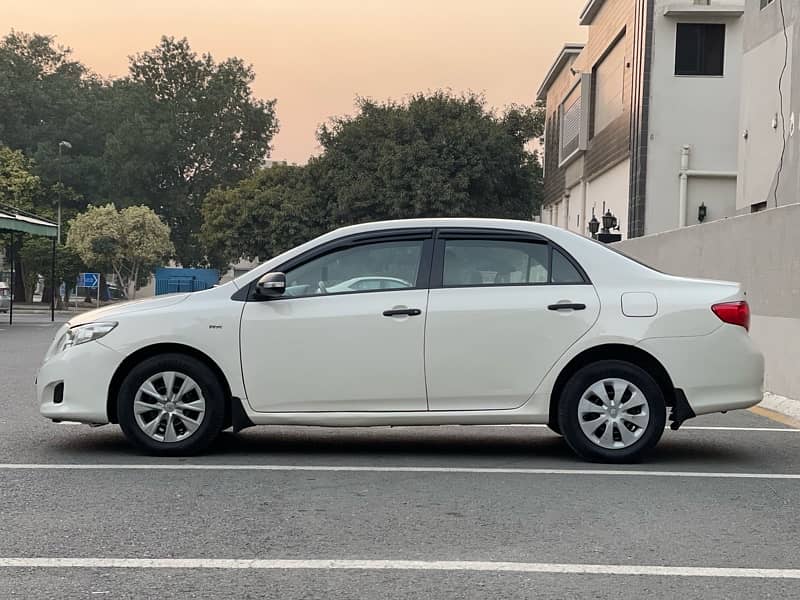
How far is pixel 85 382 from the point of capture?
25.1ft

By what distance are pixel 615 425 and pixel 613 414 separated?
0.25 feet

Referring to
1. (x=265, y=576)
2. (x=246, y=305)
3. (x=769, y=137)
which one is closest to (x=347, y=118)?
(x=769, y=137)

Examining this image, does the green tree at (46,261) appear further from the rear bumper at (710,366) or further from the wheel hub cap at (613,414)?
the rear bumper at (710,366)

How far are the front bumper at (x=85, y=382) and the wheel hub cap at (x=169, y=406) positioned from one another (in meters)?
0.25

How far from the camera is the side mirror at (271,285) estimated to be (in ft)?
24.9

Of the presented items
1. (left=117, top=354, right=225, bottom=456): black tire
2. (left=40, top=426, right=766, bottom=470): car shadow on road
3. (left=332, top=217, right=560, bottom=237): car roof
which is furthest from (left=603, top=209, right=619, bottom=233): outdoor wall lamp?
(left=117, top=354, right=225, bottom=456): black tire

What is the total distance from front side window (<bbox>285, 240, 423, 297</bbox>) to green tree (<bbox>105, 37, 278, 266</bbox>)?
222 ft

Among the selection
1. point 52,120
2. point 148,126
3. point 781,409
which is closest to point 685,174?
point 781,409

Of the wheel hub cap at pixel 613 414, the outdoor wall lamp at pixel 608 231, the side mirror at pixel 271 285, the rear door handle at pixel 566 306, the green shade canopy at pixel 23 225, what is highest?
the outdoor wall lamp at pixel 608 231

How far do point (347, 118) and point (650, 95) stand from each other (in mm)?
20382

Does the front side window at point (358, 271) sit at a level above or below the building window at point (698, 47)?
below

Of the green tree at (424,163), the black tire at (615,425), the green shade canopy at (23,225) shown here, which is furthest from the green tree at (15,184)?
the black tire at (615,425)

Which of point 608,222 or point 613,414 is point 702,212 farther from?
point 613,414

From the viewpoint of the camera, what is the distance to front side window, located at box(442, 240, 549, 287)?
7770 mm
